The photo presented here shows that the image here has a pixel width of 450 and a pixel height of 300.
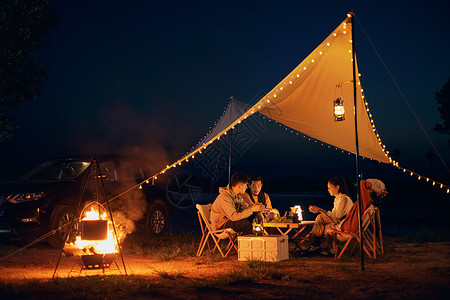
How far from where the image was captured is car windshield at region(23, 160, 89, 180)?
33.6ft

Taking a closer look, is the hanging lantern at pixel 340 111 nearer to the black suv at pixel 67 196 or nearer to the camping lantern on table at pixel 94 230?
the black suv at pixel 67 196

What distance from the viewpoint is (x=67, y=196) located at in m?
9.76

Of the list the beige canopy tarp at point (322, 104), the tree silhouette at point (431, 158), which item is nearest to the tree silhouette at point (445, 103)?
the tree silhouette at point (431, 158)

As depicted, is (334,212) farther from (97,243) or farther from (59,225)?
(59,225)

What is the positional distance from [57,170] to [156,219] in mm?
2465

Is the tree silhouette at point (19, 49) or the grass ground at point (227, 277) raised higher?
the tree silhouette at point (19, 49)

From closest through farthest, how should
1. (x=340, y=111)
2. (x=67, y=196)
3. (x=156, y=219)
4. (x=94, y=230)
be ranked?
(x=94, y=230), (x=340, y=111), (x=67, y=196), (x=156, y=219)

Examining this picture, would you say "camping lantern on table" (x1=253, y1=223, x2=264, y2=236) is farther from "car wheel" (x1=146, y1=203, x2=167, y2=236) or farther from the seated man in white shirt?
"car wheel" (x1=146, y1=203, x2=167, y2=236)

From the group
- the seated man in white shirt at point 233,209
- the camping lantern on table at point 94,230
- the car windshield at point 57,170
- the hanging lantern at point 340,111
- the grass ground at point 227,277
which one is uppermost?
the hanging lantern at point 340,111

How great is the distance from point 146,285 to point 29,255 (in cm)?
382

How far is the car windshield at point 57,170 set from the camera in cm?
1023

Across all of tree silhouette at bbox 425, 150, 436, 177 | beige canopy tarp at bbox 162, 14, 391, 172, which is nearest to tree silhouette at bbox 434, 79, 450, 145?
tree silhouette at bbox 425, 150, 436, 177

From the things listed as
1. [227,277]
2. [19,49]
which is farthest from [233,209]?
[19,49]

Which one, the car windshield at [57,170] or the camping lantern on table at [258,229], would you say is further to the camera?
the car windshield at [57,170]
